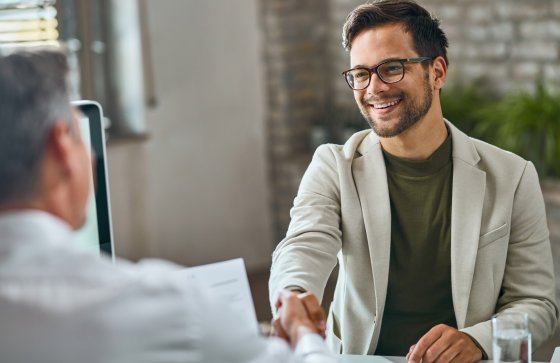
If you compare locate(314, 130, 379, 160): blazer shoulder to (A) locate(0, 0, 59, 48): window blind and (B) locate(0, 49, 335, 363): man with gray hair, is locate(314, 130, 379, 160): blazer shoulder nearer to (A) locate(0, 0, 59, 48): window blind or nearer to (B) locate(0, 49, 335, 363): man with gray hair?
(B) locate(0, 49, 335, 363): man with gray hair

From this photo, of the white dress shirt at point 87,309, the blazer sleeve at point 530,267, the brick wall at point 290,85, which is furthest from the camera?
the brick wall at point 290,85

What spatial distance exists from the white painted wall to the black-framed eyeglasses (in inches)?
111

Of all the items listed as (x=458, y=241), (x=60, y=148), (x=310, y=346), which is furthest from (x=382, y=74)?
(x=60, y=148)

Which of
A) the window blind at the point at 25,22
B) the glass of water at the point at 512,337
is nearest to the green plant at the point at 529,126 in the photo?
the window blind at the point at 25,22

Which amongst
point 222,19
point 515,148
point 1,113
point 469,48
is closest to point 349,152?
point 1,113

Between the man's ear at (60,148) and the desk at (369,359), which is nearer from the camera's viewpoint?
the man's ear at (60,148)

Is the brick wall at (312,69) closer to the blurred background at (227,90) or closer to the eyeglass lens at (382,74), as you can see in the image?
the blurred background at (227,90)

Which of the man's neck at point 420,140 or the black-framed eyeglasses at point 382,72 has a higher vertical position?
the black-framed eyeglasses at point 382,72

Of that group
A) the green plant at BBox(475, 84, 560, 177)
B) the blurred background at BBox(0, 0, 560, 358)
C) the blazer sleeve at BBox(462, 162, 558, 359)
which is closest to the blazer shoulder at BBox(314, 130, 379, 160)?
the blazer sleeve at BBox(462, 162, 558, 359)

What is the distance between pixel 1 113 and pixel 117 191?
3800mm

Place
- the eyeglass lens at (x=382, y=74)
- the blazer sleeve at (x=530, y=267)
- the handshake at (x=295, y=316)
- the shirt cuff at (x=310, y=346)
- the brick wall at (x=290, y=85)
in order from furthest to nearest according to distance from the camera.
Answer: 1. the brick wall at (x=290, y=85)
2. the eyeglass lens at (x=382, y=74)
3. the blazer sleeve at (x=530, y=267)
4. the handshake at (x=295, y=316)
5. the shirt cuff at (x=310, y=346)

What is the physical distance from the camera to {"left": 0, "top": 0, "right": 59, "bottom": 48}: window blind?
14.6ft

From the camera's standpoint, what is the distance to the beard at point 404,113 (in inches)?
83.8

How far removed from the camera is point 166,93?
489 centimetres
